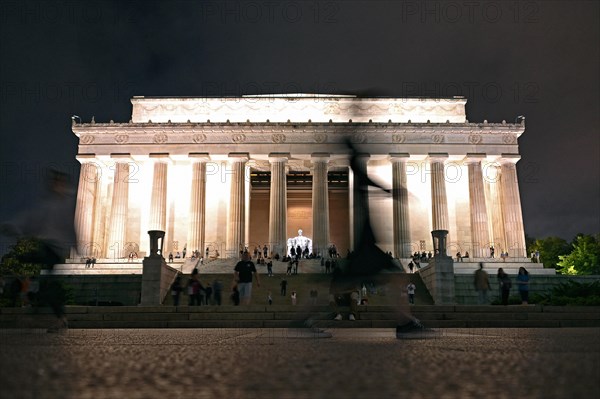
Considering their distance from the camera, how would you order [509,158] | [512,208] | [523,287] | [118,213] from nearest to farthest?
[523,287]
[512,208]
[118,213]
[509,158]

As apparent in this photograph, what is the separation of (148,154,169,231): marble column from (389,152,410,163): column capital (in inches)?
763

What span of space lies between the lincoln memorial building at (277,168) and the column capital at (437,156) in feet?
0.30

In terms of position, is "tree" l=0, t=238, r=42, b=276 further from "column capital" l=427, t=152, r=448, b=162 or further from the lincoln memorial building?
"column capital" l=427, t=152, r=448, b=162

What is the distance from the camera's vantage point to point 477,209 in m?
51.1

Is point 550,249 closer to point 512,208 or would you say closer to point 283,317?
point 512,208

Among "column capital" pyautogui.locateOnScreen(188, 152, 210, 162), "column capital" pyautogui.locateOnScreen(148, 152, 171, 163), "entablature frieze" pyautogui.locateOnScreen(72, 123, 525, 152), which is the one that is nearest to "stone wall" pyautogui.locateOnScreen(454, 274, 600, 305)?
"entablature frieze" pyautogui.locateOnScreen(72, 123, 525, 152)

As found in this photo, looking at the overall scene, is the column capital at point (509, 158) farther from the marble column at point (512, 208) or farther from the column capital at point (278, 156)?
the column capital at point (278, 156)

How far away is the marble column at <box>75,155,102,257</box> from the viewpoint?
50156mm

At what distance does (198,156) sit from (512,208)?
89.5 ft

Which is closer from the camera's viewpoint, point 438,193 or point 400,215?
point 400,215

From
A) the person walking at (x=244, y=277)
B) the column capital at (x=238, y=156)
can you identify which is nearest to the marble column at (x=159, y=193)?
the column capital at (x=238, y=156)

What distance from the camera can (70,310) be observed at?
1977 centimetres

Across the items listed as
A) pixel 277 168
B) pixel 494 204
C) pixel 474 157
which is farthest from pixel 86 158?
pixel 494 204

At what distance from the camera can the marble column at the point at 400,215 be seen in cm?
4978
